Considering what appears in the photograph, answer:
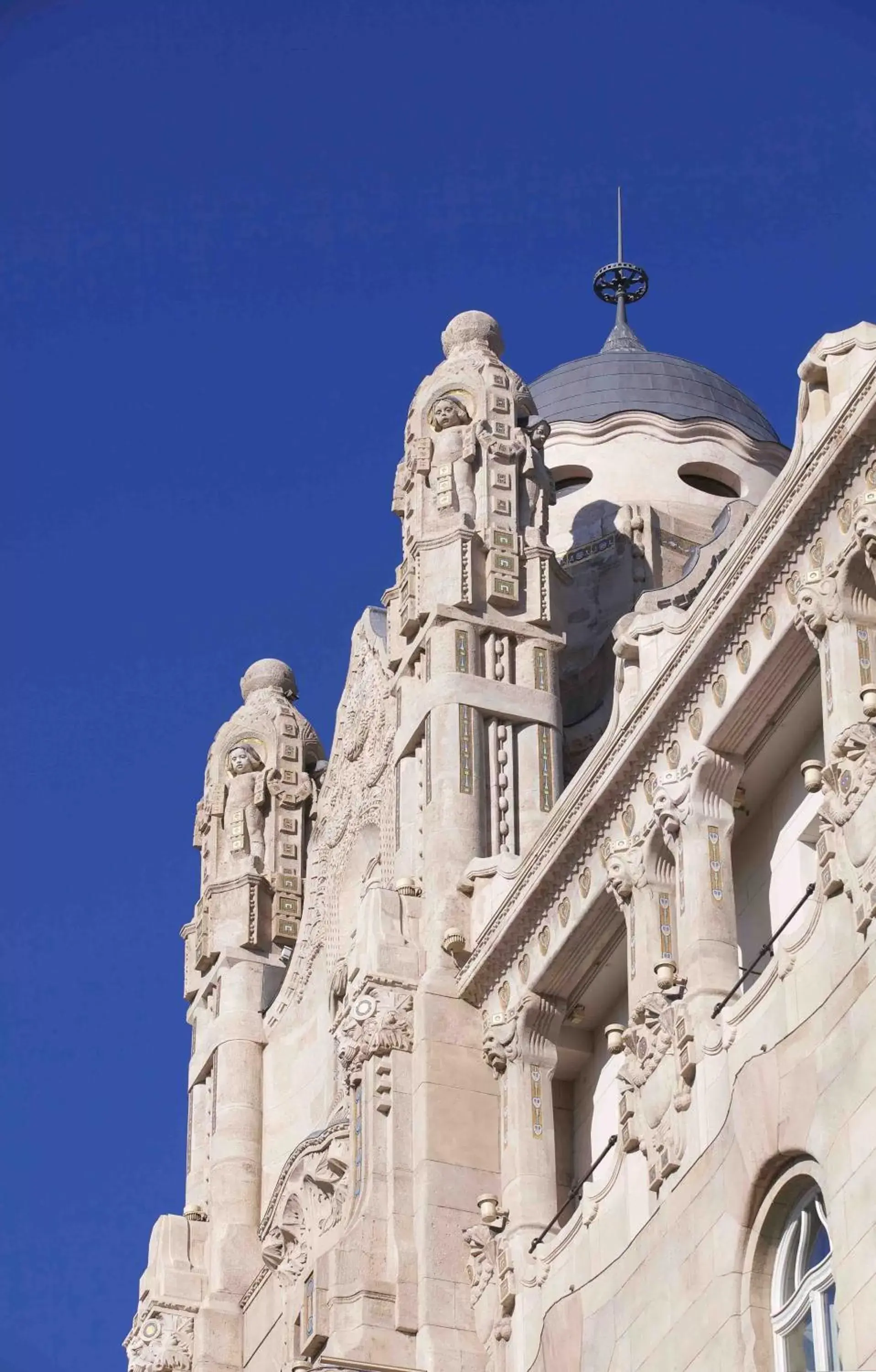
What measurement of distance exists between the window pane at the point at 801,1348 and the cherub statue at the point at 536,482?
44.3 ft

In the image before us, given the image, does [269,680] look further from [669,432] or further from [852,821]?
[852,821]

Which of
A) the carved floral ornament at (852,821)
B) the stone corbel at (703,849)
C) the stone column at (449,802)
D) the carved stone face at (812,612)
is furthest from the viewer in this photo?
the stone column at (449,802)

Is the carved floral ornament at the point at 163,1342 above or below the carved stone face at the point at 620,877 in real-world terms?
below

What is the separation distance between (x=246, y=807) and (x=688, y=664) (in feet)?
46.0

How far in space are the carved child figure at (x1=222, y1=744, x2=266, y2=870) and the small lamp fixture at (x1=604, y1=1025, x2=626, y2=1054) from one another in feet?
43.3

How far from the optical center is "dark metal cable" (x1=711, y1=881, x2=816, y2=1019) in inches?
1059

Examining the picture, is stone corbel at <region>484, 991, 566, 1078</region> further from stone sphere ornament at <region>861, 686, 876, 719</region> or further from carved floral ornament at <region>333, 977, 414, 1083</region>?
stone sphere ornament at <region>861, 686, 876, 719</region>

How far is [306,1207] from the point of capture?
3588 centimetres

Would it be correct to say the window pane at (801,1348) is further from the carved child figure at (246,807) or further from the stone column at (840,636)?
the carved child figure at (246,807)

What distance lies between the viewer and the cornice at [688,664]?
2769cm

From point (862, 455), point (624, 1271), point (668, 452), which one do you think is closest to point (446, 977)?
point (624, 1271)

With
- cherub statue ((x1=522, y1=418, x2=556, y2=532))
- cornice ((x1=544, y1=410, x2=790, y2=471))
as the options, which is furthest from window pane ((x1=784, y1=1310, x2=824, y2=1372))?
cornice ((x1=544, y1=410, x2=790, y2=471))

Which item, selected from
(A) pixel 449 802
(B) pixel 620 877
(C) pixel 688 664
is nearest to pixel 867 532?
(C) pixel 688 664

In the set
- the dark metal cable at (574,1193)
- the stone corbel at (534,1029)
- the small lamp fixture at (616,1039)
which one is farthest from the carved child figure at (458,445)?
the small lamp fixture at (616,1039)
